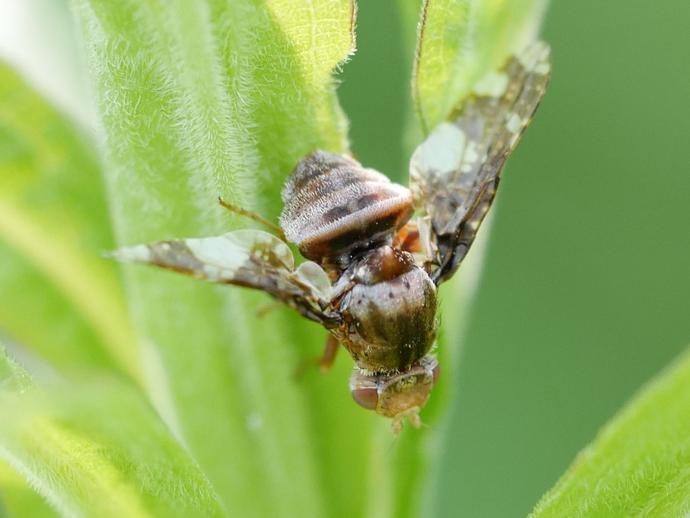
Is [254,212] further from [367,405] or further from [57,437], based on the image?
[57,437]

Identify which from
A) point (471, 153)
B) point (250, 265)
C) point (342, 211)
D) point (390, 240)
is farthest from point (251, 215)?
point (471, 153)

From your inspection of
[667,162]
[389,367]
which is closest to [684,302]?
[667,162]

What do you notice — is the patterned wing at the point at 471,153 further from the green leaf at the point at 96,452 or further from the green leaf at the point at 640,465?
the green leaf at the point at 96,452

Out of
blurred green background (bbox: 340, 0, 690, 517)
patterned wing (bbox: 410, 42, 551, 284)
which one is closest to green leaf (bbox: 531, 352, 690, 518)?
patterned wing (bbox: 410, 42, 551, 284)

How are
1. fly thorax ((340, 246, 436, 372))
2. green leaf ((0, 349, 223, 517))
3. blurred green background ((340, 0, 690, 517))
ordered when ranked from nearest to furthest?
green leaf ((0, 349, 223, 517)), fly thorax ((340, 246, 436, 372)), blurred green background ((340, 0, 690, 517))

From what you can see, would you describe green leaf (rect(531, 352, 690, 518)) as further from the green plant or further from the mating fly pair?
the mating fly pair

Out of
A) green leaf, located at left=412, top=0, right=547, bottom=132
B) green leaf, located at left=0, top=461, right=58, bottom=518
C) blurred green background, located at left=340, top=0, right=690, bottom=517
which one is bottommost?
blurred green background, located at left=340, top=0, right=690, bottom=517

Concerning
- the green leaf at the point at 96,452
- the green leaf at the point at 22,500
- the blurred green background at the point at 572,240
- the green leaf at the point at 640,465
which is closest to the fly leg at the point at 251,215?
the green leaf at the point at 96,452

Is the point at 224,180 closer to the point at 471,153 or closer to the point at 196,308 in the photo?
the point at 196,308
